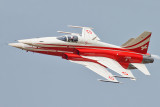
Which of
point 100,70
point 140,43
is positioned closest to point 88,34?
point 140,43

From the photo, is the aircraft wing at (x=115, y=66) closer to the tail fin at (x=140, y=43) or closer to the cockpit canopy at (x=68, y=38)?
the cockpit canopy at (x=68, y=38)

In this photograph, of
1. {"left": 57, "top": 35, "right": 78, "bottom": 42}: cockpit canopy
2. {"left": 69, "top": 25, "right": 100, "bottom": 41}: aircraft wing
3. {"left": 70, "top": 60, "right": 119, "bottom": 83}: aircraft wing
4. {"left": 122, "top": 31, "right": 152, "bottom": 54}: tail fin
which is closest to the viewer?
{"left": 70, "top": 60, "right": 119, "bottom": 83}: aircraft wing

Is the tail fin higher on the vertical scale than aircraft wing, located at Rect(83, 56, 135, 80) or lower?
higher

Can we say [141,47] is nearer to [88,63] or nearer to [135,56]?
[135,56]

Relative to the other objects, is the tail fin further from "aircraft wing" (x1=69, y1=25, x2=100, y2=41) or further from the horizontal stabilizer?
"aircraft wing" (x1=69, y1=25, x2=100, y2=41)

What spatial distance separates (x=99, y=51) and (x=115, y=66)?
6.11 ft

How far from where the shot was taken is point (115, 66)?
34.2 meters

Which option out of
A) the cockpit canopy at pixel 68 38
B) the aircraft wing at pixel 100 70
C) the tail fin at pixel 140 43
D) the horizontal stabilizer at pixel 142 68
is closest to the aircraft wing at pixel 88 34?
the tail fin at pixel 140 43

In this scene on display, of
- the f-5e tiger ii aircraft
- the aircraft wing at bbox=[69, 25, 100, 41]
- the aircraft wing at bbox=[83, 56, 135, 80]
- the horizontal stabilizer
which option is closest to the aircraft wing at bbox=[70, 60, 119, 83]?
the f-5e tiger ii aircraft

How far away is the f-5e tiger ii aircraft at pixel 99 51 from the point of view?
110 feet

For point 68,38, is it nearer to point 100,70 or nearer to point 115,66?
point 100,70

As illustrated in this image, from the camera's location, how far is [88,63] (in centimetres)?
3372

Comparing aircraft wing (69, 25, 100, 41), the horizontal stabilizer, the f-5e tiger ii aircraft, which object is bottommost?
the horizontal stabilizer

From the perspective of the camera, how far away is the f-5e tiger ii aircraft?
33.4 m
